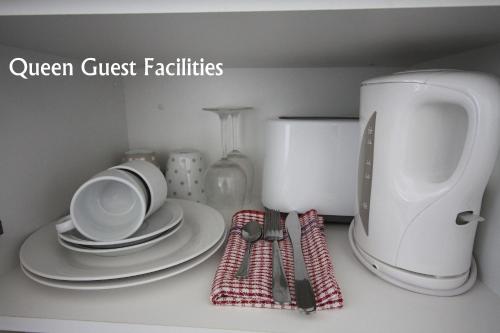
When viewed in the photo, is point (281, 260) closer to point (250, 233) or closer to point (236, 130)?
point (250, 233)

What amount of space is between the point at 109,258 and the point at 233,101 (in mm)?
533

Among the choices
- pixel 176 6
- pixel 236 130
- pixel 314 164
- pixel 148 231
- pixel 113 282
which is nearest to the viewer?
pixel 176 6

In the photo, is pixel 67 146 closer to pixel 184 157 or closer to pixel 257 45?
pixel 184 157

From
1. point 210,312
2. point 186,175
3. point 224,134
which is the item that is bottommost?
point 210,312

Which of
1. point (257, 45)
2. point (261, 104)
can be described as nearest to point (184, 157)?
point (261, 104)

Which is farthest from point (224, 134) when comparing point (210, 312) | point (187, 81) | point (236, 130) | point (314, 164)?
point (210, 312)

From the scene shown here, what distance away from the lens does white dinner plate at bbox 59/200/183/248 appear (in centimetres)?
49

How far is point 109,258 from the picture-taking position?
509 mm

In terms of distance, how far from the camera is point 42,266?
0.46 m

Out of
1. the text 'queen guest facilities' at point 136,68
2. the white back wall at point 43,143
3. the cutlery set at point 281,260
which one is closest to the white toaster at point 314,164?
the cutlery set at point 281,260

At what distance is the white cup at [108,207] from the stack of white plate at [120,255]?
0.07 feet

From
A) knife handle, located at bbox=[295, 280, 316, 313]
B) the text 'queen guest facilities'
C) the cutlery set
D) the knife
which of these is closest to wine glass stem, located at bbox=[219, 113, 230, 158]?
the text 'queen guest facilities'

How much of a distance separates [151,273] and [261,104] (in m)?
0.55

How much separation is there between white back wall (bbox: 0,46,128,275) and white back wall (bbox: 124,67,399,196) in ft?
0.36
